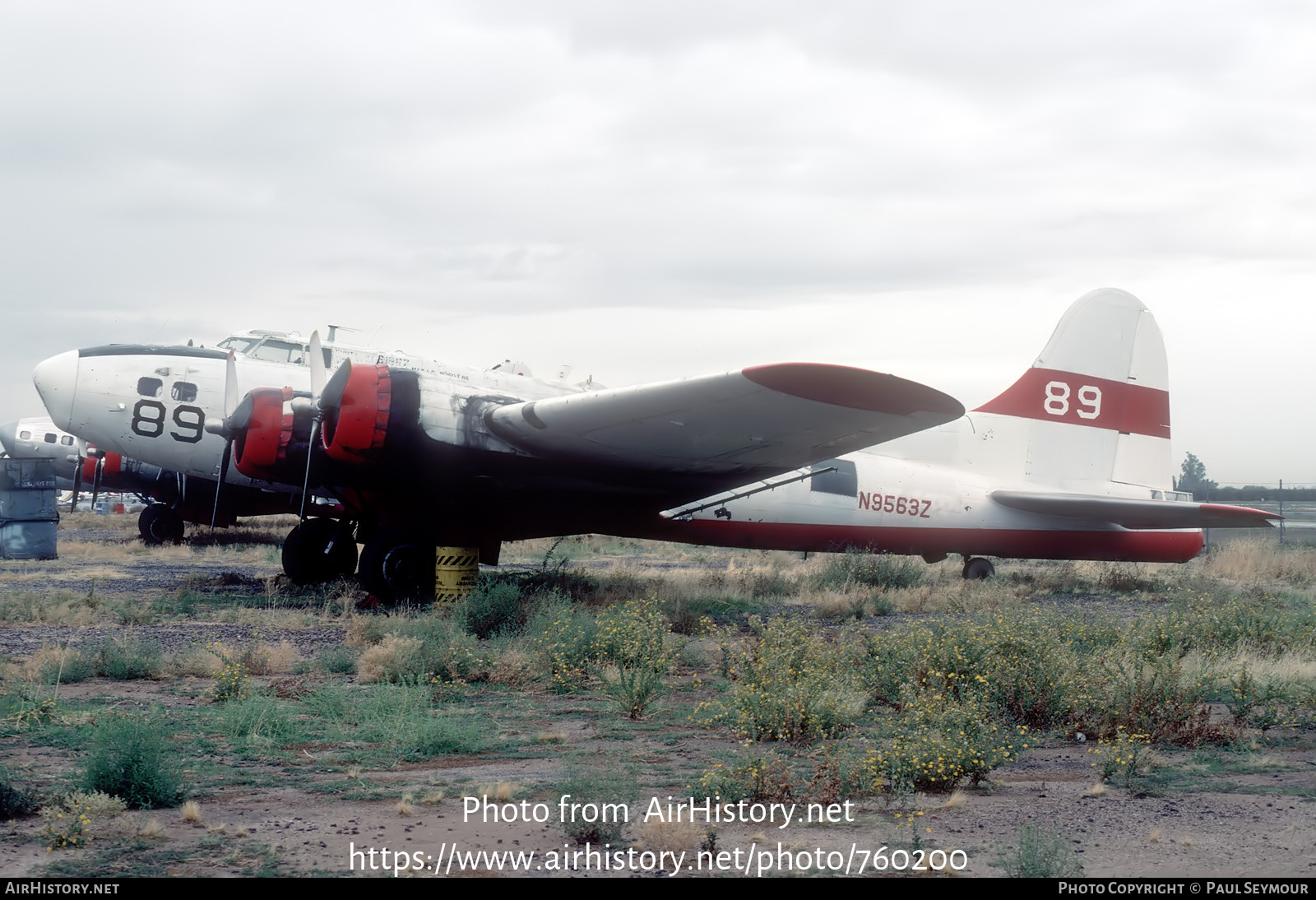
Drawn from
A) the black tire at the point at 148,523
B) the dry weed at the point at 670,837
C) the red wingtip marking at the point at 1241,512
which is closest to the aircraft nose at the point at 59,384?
the black tire at the point at 148,523

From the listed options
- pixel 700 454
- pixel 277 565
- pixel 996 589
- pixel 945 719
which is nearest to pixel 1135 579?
pixel 996 589

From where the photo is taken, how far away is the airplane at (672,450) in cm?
1160

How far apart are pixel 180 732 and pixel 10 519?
18874 mm

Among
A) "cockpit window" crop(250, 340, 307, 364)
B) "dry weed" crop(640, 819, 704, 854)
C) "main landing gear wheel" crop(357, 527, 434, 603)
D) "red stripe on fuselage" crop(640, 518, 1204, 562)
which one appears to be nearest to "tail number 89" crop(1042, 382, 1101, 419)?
"red stripe on fuselage" crop(640, 518, 1204, 562)

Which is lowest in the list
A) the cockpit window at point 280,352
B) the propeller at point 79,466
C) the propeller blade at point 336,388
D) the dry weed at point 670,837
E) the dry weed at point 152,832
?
the dry weed at point 152,832

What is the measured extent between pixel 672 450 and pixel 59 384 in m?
9.40

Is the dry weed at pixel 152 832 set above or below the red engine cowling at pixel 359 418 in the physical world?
below

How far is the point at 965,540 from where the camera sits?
1734 centimetres

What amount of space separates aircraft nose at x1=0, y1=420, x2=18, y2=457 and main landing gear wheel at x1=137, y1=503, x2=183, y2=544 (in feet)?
30.6

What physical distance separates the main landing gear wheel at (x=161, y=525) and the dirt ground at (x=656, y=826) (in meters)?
22.1

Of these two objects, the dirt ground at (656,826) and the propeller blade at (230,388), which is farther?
the propeller blade at (230,388)

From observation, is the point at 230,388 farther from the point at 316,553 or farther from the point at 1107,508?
the point at 1107,508

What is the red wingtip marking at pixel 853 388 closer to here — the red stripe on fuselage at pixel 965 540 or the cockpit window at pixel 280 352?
the red stripe on fuselage at pixel 965 540

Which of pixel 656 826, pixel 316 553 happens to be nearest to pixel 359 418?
pixel 316 553
